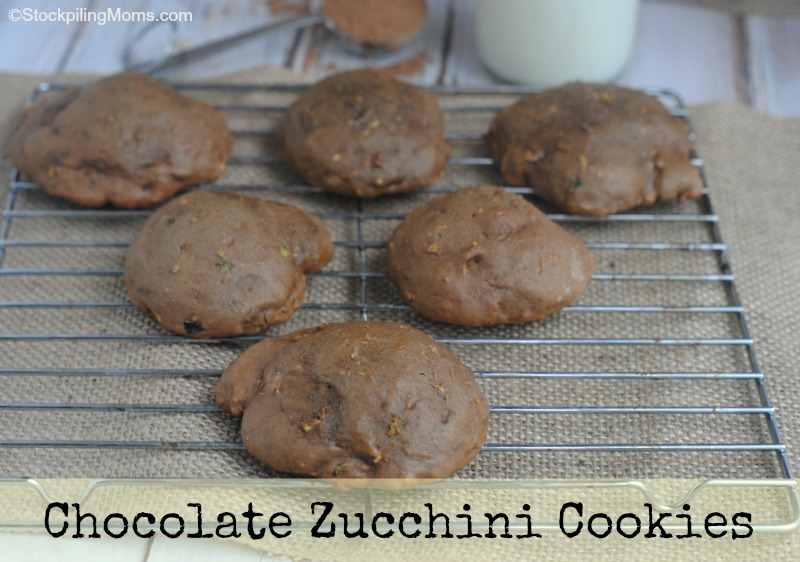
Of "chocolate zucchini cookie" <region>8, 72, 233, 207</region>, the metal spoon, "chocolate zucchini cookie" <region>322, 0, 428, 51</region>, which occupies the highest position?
"chocolate zucchini cookie" <region>322, 0, 428, 51</region>

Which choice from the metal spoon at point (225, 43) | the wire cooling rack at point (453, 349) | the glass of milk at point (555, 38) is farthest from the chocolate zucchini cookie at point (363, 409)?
the metal spoon at point (225, 43)

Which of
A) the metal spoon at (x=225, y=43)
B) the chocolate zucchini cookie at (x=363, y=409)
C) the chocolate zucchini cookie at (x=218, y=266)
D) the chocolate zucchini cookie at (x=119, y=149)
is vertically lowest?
the chocolate zucchini cookie at (x=363, y=409)

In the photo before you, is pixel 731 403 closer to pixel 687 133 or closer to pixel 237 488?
pixel 687 133

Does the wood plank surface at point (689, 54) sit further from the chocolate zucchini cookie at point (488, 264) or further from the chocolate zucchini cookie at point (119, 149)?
the chocolate zucchini cookie at point (119, 149)

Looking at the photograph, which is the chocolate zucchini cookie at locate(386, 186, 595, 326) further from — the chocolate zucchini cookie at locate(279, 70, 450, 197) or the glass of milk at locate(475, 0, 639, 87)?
the glass of milk at locate(475, 0, 639, 87)

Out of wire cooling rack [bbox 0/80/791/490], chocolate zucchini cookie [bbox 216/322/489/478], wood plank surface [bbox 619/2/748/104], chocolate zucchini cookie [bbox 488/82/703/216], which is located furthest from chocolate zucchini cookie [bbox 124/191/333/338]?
wood plank surface [bbox 619/2/748/104]

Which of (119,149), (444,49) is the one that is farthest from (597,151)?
→ (119,149)

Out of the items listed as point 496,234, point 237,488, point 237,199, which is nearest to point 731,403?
point 496,234
